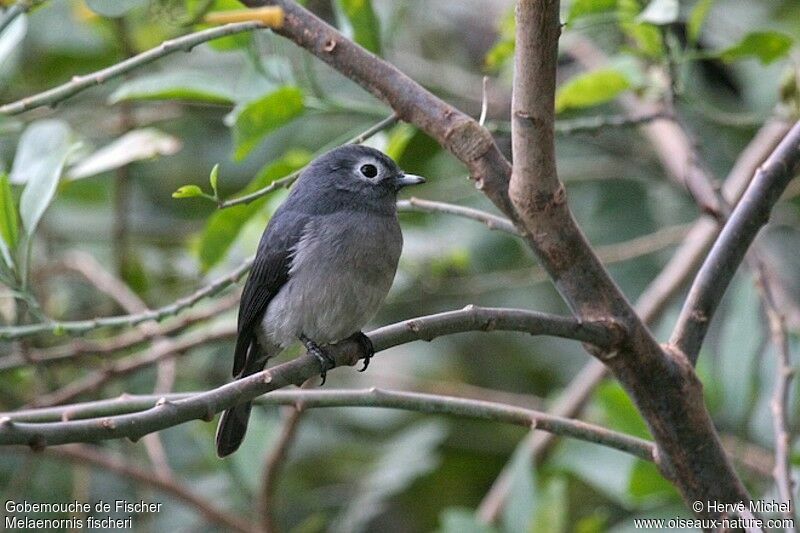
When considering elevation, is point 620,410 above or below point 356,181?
below

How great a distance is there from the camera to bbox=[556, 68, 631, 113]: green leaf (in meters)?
3.21

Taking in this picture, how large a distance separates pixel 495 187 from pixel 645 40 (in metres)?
1.22

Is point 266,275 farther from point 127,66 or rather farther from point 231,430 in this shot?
point 127,66

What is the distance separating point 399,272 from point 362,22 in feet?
6.35

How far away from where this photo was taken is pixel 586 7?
9.74ft

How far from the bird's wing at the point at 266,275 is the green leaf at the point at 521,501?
1.09 metres

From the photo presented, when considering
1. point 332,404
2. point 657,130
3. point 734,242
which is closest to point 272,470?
point 332,404

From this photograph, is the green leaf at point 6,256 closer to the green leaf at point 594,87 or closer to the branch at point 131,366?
the branch at point 131,366

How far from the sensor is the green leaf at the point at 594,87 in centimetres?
321

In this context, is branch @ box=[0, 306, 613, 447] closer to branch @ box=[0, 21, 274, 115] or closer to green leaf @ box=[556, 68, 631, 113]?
branch @ box=[0, 21, 274, 115]

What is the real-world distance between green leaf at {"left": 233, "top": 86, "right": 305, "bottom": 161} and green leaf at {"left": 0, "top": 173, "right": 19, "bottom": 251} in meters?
0.62

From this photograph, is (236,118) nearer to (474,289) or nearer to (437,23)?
(474,289)

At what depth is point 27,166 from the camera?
321 centimetres

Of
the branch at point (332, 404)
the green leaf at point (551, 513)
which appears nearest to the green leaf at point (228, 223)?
the branch at point (332, 404)
